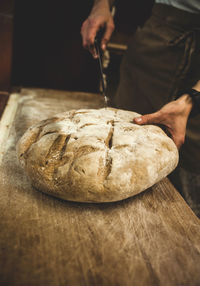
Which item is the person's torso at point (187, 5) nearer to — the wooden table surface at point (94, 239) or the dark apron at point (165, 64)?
the dark apron at point (165, 64)

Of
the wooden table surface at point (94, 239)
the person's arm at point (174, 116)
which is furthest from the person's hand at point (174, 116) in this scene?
the wooden table surface at point (94, 239)

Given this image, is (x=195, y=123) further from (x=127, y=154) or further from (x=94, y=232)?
(x=94, y=232)

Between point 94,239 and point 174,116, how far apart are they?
40.4 inches

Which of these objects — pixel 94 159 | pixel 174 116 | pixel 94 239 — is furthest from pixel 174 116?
pixel 94 239

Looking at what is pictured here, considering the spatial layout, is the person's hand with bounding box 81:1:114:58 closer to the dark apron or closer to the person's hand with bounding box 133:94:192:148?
the dark apron

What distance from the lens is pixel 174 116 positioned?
1.62 metres

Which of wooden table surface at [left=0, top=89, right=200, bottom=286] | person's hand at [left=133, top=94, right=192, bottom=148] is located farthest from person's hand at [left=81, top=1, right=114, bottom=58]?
wooden table surface at [left=0, top=89, right=200, bottom=286]

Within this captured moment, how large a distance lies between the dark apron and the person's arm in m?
Answer: 0.53

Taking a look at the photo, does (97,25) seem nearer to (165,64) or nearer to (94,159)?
(165,64)

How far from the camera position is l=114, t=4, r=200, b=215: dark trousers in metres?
2.03

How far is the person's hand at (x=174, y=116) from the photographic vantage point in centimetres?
159

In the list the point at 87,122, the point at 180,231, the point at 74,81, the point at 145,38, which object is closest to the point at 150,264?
the point at 180,231

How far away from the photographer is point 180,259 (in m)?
1.03

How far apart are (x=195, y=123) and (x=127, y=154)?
1176mm
